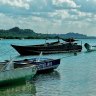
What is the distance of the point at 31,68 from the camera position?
107ft

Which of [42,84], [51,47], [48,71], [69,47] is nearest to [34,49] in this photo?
[51,47]

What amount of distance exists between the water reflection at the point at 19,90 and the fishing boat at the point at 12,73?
0.46 meters

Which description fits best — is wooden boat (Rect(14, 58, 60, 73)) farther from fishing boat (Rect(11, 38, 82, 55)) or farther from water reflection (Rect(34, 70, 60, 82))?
fishing boat (Rect(11, 38, 82, 55))

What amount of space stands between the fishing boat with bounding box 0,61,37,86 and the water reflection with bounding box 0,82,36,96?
1.52 ft

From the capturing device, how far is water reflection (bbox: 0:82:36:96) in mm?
28891

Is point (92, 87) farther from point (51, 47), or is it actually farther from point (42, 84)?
point (51, 47)

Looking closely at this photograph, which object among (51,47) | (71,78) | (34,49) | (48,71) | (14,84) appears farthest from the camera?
(51,47)

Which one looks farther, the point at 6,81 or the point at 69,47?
the point at 69,47

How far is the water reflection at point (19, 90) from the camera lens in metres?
28.9

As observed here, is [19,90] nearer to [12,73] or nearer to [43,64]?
[12,73]

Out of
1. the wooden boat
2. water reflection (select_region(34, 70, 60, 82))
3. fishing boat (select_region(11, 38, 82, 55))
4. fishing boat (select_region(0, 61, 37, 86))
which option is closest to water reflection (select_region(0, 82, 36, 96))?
fishing boat (select_region(0, 61, 37, 86))

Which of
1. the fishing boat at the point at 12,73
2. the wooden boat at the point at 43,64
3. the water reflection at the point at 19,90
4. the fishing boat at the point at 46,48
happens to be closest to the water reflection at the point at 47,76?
the wooden boat at the point at 43,64

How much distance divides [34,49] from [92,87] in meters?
47.2

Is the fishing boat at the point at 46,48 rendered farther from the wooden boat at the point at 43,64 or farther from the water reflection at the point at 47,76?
the water reflection at the point at 47,76
